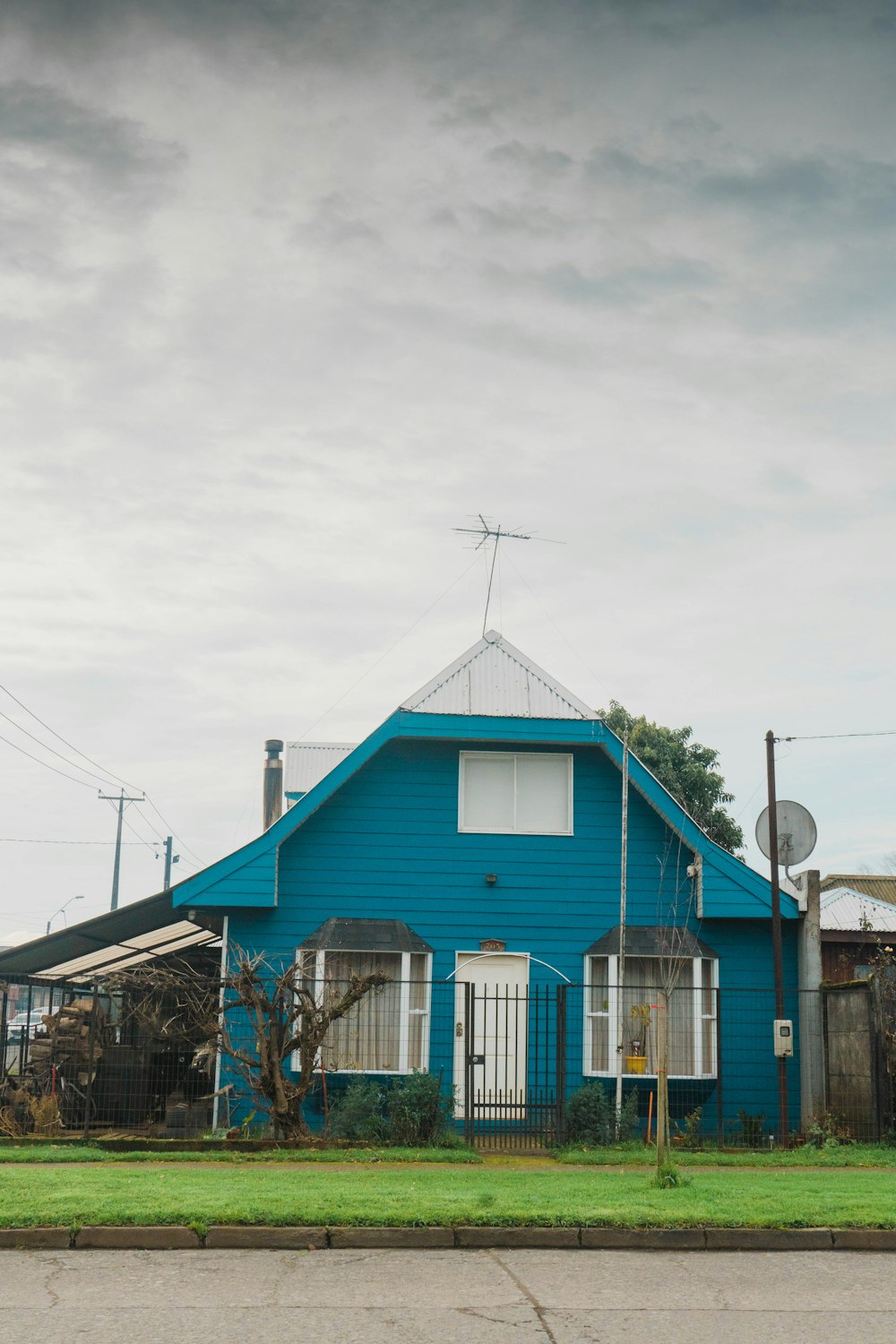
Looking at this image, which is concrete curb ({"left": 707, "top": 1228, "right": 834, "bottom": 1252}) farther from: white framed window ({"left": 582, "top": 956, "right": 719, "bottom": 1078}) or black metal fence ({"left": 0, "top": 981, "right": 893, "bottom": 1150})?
white framed window ({"left": 582, "top": 956, "right": 719, "bottom": 1078})

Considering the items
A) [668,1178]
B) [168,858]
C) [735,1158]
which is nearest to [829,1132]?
[735,1158]

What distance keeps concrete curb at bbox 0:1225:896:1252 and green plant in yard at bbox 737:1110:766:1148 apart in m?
8.07

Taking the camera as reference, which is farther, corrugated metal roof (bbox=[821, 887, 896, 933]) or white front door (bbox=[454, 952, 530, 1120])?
corrugated metal roof (bbox=[821, 887, 896, 933])

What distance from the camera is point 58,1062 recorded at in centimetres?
1958

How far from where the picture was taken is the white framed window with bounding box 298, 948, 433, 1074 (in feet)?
60.3

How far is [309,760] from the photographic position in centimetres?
2486

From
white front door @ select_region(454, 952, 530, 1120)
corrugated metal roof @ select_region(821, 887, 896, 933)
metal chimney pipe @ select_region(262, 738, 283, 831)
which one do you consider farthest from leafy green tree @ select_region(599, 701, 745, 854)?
white front door @ select_region(454, 952, 530, 1120)

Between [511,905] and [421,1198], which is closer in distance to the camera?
[421,1198]

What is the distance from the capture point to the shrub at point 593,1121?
53.7 feet

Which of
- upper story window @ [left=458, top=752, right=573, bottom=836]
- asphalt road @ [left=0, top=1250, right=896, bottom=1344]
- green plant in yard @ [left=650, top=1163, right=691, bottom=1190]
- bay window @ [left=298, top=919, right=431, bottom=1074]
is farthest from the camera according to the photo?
upper story window @ [left=458, top=752, right=573, bottom=836]

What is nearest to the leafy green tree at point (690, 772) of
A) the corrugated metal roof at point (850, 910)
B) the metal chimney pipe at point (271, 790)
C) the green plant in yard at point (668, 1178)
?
the corrugated metal roof at point (850, 910)

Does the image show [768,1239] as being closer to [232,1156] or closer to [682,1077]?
[232,1156]

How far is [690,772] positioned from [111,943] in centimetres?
1930

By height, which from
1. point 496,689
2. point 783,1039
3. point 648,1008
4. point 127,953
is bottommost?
point 783,1039
